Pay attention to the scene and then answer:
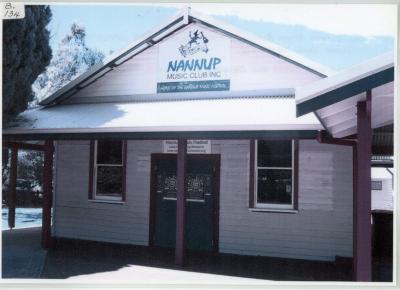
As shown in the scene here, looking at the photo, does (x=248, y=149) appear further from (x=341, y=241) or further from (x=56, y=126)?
(x=56, y=126)

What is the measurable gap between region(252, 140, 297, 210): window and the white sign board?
1756 mm

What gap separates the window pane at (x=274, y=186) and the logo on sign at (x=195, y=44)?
317 cm

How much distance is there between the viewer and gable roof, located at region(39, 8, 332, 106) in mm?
9375

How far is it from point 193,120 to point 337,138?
8.64ft

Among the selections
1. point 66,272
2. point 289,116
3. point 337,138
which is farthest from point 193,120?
point 66,272

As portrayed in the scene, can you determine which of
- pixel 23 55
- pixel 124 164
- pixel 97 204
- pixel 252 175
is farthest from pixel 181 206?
pixel 23 55

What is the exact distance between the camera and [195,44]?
404 inches

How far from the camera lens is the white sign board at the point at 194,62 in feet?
33.0

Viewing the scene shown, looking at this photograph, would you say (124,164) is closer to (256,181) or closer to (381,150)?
(256,181)

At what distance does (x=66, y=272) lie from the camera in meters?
7.61

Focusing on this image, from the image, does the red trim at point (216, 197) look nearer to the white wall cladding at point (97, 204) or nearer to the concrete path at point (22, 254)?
the white wall cladding at point (97, 204)

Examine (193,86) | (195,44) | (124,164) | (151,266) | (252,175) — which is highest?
(195,44)

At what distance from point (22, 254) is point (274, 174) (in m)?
5.55

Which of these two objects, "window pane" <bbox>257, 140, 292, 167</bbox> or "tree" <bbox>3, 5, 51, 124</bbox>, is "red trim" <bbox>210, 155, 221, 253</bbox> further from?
"tree" <bbox>3, 5, 51, 124</bbox>
